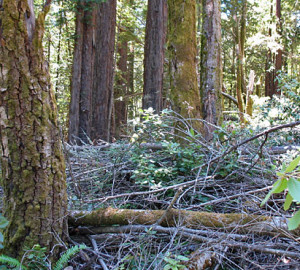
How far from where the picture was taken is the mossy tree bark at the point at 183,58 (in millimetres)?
5105

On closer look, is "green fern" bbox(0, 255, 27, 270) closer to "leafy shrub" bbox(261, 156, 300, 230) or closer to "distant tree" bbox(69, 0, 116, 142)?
"leafy shrub" bbox(261, 156, 300, 230)

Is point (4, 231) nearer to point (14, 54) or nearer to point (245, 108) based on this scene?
point (14, 54)

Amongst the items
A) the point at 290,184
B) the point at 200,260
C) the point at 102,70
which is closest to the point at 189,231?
the point at 200,260

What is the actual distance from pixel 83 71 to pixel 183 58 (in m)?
6.74

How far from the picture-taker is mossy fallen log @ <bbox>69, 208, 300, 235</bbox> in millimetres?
2342

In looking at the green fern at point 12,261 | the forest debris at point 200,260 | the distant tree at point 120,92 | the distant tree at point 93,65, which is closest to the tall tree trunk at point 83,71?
the distant tree at point 93,65

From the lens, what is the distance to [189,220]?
2559mm

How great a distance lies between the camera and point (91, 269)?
2369 mm

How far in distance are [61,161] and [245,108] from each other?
12372mm

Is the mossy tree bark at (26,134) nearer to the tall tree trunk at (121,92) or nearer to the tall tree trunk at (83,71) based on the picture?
the tall tree trunk at (83,71)

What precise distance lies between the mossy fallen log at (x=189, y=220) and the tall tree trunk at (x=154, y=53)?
23.6 feet

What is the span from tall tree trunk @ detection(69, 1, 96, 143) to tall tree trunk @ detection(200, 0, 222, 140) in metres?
6.00

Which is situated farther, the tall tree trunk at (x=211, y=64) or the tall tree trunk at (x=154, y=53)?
the tall tree trunk at (x=154, y=53)

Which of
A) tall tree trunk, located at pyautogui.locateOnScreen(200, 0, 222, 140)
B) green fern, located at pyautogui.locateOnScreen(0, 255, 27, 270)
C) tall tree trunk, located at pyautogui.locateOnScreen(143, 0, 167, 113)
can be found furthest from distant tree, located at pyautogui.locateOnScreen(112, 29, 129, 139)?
green fern, located at pyautogui.locateOnScreen(0, 255, 27, 270)
